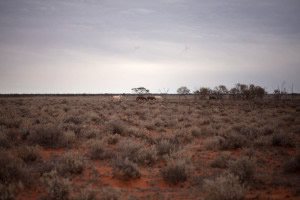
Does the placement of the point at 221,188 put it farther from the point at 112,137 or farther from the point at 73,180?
the point at 112,137

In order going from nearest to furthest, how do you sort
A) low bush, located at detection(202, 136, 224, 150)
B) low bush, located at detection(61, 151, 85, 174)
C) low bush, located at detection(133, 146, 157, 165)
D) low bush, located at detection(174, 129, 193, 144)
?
1. low bush, located at detection(61, 151, 85, 174)
2. low bush, located at detection(133, 146, 157, 165)
3. low bush, located at detection(202, 136, 224, 150)
4. low bush, located at detection(174, 129, 193, 144)

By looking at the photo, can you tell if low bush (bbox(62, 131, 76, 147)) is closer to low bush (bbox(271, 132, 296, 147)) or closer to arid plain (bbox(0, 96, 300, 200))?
arid plain (bbox(0, 96, 300, 200))

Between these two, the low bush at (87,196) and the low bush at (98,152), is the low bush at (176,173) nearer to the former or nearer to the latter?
the low bush at (87,196)

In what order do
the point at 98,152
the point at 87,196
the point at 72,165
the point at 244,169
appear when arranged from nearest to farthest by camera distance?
the point at 87,196
the point at 244,169
the point at 72,165
the point at 98,152

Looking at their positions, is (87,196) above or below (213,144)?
below

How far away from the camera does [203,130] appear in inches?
431

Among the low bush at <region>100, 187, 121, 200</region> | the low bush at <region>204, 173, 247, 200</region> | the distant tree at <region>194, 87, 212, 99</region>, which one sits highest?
the distant tree at <region>194, 87, 212, 99</region>

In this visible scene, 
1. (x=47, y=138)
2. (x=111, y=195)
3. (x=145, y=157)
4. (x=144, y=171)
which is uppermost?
(x=47, y=138)

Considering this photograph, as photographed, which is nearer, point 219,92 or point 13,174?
point 13,174

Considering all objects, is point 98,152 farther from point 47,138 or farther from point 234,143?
point 234,143

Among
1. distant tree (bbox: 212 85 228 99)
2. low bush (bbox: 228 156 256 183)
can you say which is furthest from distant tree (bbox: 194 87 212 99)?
low bush (bbox: 228 156 256 183)

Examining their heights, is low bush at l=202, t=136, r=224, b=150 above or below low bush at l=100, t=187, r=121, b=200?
above

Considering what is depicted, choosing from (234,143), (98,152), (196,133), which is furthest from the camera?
(196,133)

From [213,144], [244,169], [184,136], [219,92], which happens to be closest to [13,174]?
[244,169]
